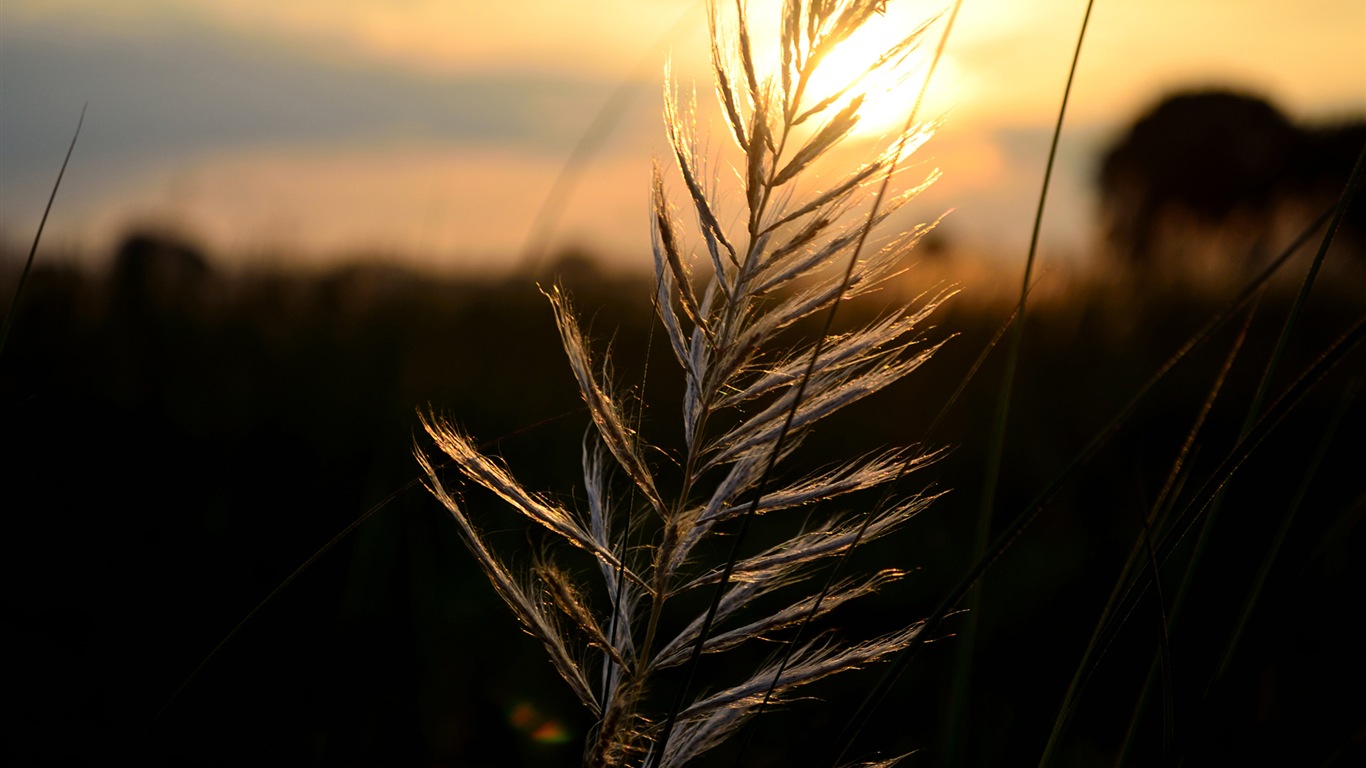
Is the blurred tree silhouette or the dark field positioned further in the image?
the blurred tree silhouette

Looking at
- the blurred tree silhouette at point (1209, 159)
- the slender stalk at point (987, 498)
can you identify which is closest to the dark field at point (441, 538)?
the slender stalk at point (987, 498)

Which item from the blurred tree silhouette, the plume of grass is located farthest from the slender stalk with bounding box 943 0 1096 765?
the blurred tree silhouette

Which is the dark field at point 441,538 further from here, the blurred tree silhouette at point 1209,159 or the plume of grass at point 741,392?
the blurred tree silhouette at point 1209,159

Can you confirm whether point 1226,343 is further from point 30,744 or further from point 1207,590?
point 30,744

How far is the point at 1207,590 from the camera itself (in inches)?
92.8

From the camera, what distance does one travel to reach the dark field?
170 cm

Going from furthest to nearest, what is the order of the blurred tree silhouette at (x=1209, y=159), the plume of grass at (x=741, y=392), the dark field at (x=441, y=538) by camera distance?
1. the blurred tree silhouette at (x=1209, y=159)
2. the dark field at (x=441, y=538)
3. the plume of grass at (x=741, y=392)

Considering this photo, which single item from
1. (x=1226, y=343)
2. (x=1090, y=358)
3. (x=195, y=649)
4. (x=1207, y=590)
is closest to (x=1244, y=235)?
(x=1226, y=343)

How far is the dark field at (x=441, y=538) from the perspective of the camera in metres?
1.70

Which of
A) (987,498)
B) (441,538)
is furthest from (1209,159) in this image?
(987,498)

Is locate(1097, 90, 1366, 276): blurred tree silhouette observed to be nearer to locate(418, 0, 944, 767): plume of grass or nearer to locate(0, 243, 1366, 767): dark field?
locate(0, 243, 1366, 767): dark field

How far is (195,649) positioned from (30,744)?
1.35ft

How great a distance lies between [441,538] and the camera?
2412 millimetres

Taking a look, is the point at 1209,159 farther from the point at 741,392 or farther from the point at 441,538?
the point at 741,392
